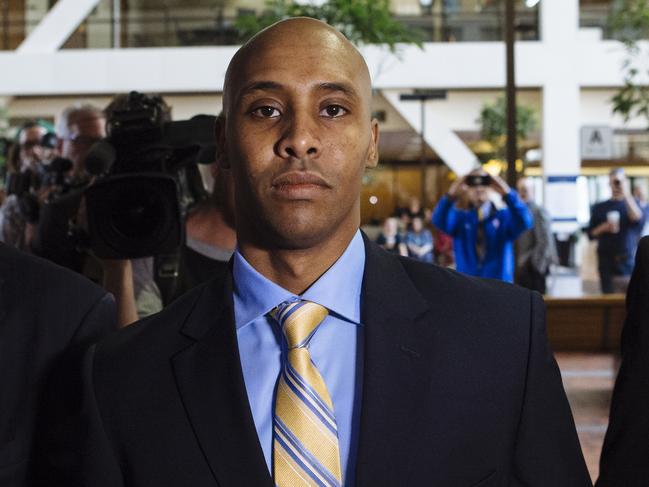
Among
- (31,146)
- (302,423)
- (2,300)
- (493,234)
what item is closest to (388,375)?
(302,423)

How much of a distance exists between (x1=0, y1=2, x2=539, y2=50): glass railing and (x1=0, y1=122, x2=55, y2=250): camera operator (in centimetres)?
1918

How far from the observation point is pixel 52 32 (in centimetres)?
2438

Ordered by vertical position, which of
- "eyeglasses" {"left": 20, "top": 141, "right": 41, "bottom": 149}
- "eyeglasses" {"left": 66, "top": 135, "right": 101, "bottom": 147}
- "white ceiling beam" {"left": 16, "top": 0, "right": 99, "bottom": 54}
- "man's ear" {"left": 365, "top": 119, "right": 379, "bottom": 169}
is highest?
"white ceiling beam" {"left": 16, "top": 0, "right": 99, "bottom": 54}

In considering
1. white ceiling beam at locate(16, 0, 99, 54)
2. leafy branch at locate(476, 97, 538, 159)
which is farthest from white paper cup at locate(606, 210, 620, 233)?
white ceiling beam at locate(16, 0, 99, 54)

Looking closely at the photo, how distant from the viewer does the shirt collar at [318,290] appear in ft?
5.21

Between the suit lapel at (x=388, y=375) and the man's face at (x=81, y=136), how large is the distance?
2.45 meters

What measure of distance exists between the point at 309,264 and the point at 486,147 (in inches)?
1109

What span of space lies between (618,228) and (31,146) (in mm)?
7212

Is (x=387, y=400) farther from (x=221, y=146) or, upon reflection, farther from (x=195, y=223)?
(x=195, y=223)

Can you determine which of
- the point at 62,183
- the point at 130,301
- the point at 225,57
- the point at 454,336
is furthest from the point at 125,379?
the point at 225,57

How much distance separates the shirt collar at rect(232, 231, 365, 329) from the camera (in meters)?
1.59

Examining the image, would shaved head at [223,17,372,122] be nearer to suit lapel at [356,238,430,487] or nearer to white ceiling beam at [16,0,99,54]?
suit lapel at [356,238,430,487]

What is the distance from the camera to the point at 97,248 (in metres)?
2.58

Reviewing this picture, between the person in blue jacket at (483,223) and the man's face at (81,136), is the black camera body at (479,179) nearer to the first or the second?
the person in blue jacket at (483,223)
